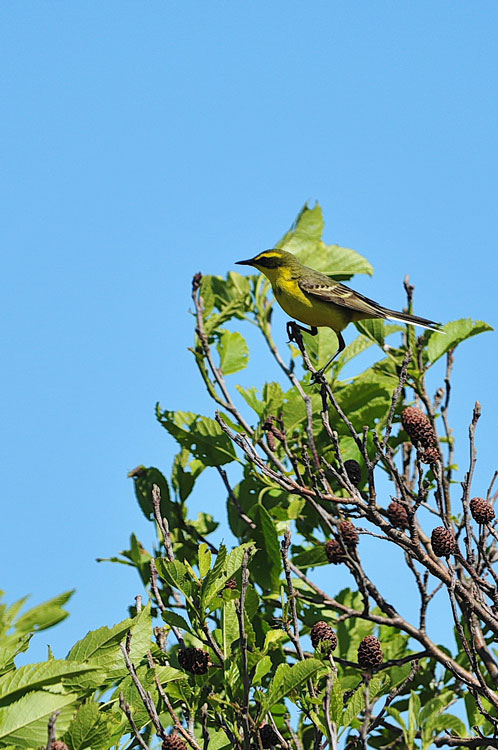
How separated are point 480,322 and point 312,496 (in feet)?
6.00

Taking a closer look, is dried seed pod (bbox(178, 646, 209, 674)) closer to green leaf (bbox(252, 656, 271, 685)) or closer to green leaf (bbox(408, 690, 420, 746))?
green leaf (bbox(252, 656, 271, 685))

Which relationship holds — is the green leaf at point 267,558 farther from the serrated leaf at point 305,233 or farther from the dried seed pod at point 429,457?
the serrated leaf at point 305,233

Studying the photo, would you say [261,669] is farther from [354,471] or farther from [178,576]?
[354,471]

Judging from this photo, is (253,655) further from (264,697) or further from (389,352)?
(389,352)

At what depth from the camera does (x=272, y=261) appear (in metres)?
6.26

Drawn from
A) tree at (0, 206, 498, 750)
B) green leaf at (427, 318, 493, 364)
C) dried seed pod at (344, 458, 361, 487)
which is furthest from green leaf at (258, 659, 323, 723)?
green leaf at (427, 318, 493, 364)

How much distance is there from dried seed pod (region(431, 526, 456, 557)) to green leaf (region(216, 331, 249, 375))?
2.08 meters

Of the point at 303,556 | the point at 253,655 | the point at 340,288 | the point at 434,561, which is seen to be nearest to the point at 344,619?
the point at 303,556

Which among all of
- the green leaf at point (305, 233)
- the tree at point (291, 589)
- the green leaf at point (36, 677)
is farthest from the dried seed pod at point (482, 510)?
the green leaf at point (305, 233)

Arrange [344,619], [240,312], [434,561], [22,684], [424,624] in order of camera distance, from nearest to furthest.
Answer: [22,684] < [434,561] < [424,624] < [344,619] < [240,312]

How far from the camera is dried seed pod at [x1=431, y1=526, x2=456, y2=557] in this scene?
397cm

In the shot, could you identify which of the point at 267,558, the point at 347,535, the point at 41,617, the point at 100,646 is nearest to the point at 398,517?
the point at 347,535

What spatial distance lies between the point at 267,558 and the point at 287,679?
5.69ft

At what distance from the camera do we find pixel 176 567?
3219mm
